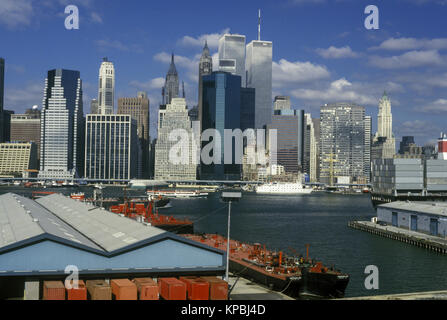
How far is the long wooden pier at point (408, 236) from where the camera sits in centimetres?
6006

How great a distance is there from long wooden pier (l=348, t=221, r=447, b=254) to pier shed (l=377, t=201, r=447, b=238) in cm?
98

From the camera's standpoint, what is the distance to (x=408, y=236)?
221ft

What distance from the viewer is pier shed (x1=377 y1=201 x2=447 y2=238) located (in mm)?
66188

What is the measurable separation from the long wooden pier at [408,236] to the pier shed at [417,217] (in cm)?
98

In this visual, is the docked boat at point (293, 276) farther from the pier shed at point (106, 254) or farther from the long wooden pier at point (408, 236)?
the long wooden pier at point (408, 236)

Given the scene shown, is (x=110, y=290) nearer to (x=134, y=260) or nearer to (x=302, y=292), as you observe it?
(x=134, y=260)

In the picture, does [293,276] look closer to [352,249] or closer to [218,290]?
[218,290]

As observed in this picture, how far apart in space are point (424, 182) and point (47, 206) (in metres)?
115

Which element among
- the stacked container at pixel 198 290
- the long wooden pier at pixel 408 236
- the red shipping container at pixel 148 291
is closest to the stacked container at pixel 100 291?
the red shipping container at pixel 148 291

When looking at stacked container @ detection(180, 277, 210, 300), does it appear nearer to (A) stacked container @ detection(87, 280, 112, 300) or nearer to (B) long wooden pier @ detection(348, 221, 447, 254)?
(A) stacked container @ detection(87, 280, 112, 300)

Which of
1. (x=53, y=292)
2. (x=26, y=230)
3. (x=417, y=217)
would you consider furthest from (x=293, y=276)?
(x=417, y=217)

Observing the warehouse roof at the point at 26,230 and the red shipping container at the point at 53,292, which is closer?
the red shipping container at the point at 53,292

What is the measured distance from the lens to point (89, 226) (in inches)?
1545

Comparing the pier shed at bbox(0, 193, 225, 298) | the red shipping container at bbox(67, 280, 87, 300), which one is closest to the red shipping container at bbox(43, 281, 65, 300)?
the red shipping container at bbox(67, 280, 87, 300)
